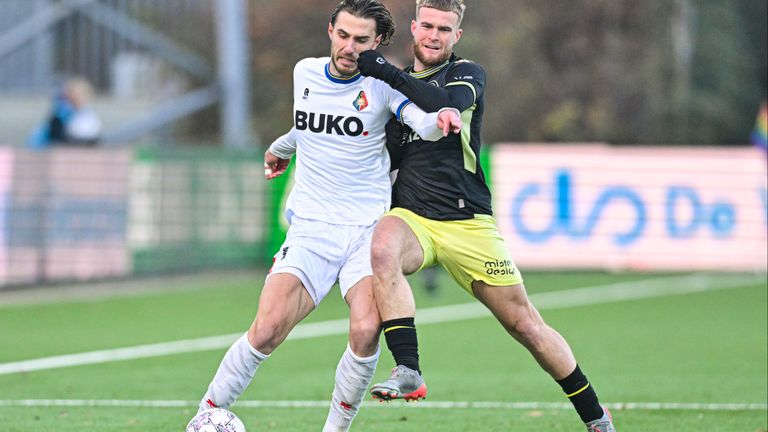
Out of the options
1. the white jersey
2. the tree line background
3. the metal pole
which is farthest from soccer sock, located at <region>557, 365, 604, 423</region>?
the tree line background

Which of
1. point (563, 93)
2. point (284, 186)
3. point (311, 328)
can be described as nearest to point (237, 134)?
point (284, 186)

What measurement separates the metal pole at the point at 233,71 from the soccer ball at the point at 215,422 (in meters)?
18.3

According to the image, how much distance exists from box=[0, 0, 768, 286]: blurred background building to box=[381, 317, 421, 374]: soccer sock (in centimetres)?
760

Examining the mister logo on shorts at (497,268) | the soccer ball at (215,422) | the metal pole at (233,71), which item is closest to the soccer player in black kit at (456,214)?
the mister logo on shorts at (497,268)

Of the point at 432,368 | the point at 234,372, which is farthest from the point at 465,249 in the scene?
the point at 432,368

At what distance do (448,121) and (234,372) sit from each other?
1.71 metres

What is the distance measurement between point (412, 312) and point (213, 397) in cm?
113

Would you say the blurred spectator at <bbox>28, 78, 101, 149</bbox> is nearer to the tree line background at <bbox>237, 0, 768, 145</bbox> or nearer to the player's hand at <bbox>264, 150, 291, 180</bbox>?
the player's hand at <bbox>264, 150, 291, 180</bbox>

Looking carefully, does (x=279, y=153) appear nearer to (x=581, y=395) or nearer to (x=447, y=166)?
A: (x=447, y=166)

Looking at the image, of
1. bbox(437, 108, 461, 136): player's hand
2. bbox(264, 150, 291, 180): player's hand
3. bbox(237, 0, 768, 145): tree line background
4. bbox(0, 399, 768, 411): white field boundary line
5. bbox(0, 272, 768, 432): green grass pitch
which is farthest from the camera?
bbox(237, 0, 768, 145): tree line background

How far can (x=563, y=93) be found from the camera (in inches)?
1647

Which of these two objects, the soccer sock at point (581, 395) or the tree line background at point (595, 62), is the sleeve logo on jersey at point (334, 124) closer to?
the soccer sock at point (581, 395)

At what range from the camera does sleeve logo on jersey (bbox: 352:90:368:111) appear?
7961 mm

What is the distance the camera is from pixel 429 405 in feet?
A: 33.4
